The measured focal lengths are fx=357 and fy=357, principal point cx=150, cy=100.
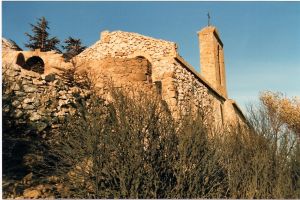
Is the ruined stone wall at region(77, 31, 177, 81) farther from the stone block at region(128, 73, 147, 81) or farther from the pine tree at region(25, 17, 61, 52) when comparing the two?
the pine tree at region(25, 17, 61, 52)

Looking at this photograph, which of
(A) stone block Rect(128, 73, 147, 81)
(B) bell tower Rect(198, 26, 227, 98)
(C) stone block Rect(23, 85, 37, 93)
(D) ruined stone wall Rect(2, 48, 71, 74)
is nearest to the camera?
(C) stone block Rect(23, 85, 37, 93)

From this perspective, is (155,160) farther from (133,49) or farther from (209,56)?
(209,56)

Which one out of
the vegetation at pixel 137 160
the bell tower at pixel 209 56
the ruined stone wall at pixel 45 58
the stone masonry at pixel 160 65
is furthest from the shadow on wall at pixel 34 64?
the bell tower at pixel 209 56

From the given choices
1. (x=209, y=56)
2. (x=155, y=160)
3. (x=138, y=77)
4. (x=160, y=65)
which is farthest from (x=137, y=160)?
(x=209, y=56)

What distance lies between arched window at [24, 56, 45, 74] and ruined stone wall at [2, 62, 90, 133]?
4.71 metres

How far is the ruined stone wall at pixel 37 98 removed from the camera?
23.0 feet

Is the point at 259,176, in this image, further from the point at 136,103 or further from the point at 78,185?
the point at 78,185

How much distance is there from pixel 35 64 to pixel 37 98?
5.81 meters

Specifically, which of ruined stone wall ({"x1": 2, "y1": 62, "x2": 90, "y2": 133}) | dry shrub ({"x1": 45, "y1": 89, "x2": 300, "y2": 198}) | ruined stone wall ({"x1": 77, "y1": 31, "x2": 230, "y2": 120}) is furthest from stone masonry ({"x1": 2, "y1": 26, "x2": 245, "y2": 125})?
dry shrub ({"x1": 45, "y1": 89, "x2": 300, "y2": 198})

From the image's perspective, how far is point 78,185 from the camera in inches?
236

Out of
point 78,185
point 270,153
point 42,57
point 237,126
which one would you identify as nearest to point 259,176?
point 270,153

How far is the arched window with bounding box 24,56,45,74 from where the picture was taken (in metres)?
12.7

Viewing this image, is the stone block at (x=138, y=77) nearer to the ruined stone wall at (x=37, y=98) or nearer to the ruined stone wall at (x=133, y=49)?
the ruined stone wall at (x=133, y=49)

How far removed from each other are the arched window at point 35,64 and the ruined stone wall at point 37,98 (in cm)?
471
